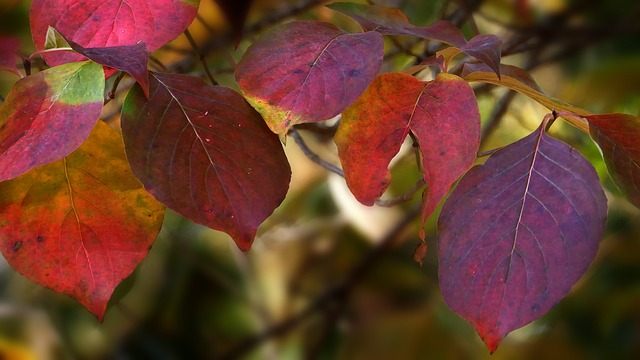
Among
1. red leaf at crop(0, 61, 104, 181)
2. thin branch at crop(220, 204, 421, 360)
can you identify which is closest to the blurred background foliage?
thin branch at crop(220, 204, 421, 360)

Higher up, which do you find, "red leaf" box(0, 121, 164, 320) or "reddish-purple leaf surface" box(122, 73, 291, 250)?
"reddish-purple leaf surface" box(122, 73, 291, 250)

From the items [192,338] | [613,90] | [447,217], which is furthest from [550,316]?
[447,217]

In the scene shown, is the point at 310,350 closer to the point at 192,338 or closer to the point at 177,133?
the point at 192,338

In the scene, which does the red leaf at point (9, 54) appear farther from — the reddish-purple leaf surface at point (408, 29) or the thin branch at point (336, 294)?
the thin branch at point (336, 294)

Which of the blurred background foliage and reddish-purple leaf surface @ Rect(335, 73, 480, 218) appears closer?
reddish-purple leaf surface @ Rect(335, 73, 480, 218)

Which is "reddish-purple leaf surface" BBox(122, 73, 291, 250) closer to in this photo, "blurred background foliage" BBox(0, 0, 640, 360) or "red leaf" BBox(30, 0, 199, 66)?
"red leaf" BBox(30, 0, 199, 66)

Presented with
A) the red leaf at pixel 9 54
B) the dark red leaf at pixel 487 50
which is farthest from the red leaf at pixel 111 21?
the dark red leaf at pixel 487 50
